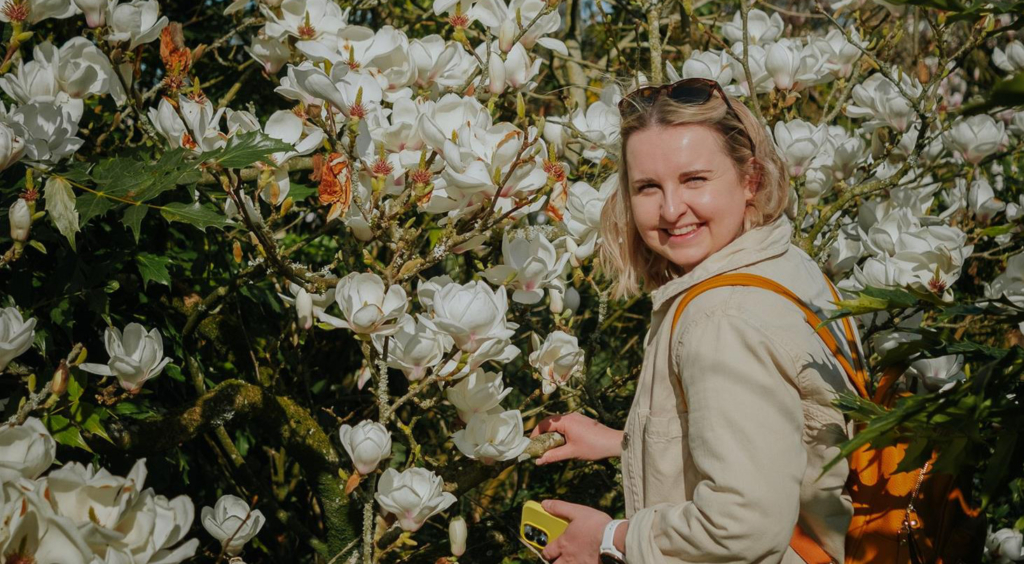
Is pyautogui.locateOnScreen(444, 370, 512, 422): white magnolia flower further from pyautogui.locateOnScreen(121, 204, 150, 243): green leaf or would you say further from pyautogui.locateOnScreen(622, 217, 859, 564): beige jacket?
pyautogui.locateOnScreen(121, 204, 150, 243): green leaf

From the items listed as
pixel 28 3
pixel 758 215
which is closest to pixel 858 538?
pixel 758 215

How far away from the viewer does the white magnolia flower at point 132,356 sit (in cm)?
176

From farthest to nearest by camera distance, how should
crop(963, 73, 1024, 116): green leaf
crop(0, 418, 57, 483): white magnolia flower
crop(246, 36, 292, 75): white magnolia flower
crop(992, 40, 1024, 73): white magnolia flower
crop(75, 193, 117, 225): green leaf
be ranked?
1. crop(992, 40, 1024, 73): white magnolia flower
2. crop(246, 36, 292, 75): white magnolia flower
3. crop(75, 193, 117, 225): green leaf
4. crop(0, 418, 57, 483): white magnolia flower
5. crop(963, 73, 1024, 116): green leaf

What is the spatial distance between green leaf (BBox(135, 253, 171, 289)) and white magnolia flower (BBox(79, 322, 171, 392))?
14cm

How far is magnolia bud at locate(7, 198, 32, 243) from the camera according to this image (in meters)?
1.64

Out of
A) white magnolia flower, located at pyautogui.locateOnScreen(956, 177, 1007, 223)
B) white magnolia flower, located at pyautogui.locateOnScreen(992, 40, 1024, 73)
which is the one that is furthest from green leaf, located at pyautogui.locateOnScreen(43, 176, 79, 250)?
white magnolia flower, located at pyautogui.locateOnScreen(992, 40, 1024, 73)

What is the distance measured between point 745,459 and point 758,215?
1.81 feet

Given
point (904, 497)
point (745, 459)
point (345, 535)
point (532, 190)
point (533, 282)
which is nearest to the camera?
point (745, 459)

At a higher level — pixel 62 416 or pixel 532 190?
pixel 532 190

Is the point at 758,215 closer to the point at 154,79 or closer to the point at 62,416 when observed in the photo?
the point at 62,416

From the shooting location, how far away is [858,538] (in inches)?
61.4

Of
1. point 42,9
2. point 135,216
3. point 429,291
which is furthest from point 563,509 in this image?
point 42,9

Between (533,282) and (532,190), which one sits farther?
(533,282)

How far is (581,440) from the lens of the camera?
6.47 ft
